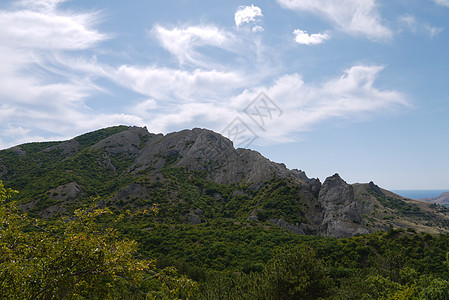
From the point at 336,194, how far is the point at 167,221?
72.1 metres

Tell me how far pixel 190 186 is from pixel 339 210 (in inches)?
2798

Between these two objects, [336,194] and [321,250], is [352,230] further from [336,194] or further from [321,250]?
[321,250]

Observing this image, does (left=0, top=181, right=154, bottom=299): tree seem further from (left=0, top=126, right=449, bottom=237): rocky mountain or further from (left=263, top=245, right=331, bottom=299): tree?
(left=0, top=126, right=449, bottom=237): rocky mountain

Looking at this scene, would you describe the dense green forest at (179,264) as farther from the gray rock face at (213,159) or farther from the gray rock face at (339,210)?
the gray rock face at (213,159)

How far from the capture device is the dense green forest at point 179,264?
8062mm

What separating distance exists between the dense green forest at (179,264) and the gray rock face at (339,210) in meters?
21.6

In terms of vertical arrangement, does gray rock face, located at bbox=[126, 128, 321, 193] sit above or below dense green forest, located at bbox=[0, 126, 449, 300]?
above

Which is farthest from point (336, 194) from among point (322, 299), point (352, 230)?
point (322, 299)

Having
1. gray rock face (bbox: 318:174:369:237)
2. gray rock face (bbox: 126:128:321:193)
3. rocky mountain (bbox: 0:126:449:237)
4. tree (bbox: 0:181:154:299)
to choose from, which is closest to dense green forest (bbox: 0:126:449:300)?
tree (bbox: 0:181:154:299)

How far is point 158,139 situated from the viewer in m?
194

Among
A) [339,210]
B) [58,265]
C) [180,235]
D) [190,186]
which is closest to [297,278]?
[58,265]

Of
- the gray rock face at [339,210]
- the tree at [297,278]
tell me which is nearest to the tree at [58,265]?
the tree at [297,278]

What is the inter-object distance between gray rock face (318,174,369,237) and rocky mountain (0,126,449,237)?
1.08 feet

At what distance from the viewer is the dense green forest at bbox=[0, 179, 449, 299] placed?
8.06 m
